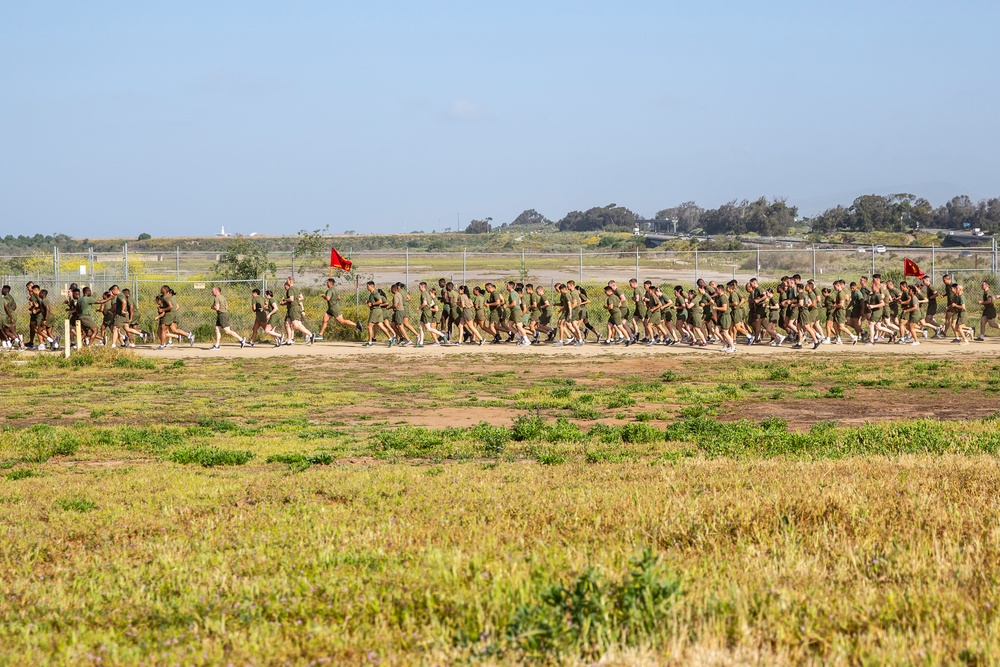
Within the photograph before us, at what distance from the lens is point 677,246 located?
8688cm

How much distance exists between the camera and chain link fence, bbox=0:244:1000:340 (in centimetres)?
3866

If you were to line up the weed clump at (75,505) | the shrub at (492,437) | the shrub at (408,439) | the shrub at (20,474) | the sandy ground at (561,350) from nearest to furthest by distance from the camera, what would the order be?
the weed clump at (75,505) < the shrub at (20,474) < the shrub at (492,437) < the shrub at (408,439) < the sandy ground at (561,350)

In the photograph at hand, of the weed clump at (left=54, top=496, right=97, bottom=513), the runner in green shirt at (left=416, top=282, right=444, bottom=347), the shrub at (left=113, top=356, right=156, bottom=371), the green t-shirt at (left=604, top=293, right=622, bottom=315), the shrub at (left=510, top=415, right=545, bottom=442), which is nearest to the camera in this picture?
the weed clump at (left=54, top=496, right=97, bottom=513)

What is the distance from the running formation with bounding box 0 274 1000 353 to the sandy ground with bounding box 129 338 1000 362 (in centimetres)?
46

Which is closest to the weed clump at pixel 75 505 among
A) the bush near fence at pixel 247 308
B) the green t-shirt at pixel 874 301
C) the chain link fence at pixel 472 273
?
the chain link fence at pixel 472 273

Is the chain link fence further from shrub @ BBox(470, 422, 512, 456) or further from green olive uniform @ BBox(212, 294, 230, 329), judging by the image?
shrub @ BBox(470, 422, 512, 456)

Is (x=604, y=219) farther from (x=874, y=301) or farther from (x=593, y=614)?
(x=593, y=614)

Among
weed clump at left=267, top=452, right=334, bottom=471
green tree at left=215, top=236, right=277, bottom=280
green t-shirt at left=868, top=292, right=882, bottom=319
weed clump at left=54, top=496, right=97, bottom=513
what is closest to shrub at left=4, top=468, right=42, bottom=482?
weed clump at left=54, top=496, right=97, bottom=513

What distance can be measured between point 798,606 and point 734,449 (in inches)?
264

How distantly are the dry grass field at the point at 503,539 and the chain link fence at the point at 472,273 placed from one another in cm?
1832

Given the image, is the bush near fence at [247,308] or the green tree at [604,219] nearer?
the bush near fence at [247,308]

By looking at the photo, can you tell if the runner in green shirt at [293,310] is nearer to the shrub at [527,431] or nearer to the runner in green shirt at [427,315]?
the runner in green shirt at [427,315]

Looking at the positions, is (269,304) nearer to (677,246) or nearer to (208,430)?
(208,430)

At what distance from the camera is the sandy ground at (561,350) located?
27.9 m
